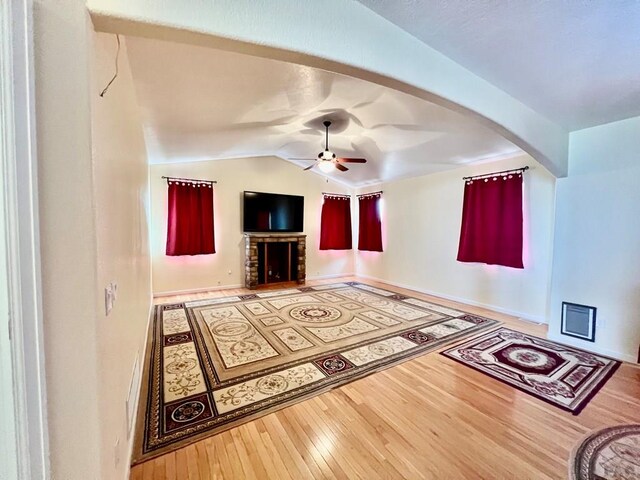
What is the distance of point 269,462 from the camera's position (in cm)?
151

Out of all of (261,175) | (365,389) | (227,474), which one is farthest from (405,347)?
(261,175)

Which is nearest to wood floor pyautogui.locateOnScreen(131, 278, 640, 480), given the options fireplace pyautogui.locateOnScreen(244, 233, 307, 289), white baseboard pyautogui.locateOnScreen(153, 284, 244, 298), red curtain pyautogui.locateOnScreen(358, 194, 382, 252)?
fireplace pyautogui.locateOnScreen(244, 233, 307, 289)

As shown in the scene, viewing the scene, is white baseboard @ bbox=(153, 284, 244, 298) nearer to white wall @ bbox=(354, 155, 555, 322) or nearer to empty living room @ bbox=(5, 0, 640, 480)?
empty living room @ bbox=(5, 0, 640, 480)

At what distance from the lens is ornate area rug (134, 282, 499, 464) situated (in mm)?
1888

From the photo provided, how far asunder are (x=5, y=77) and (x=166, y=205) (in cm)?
497

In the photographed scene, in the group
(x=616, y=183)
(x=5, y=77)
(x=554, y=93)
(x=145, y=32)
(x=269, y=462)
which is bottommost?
(x=269, y=462)

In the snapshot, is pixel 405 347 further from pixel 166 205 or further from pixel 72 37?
pixel 166 205

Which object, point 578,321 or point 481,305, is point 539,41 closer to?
point 578,321

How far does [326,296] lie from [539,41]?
14.0ft

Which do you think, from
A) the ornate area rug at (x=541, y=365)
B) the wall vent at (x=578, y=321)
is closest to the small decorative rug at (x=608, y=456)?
the ornate area rug at (x=541, y=365)

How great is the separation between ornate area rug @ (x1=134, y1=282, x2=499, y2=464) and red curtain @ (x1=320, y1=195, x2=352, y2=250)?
2.17 m

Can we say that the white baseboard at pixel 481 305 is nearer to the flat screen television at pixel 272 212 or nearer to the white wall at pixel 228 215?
the white wall at pixel 228 215

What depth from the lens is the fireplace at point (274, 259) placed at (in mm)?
5605

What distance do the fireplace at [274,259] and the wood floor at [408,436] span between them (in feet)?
12.6
